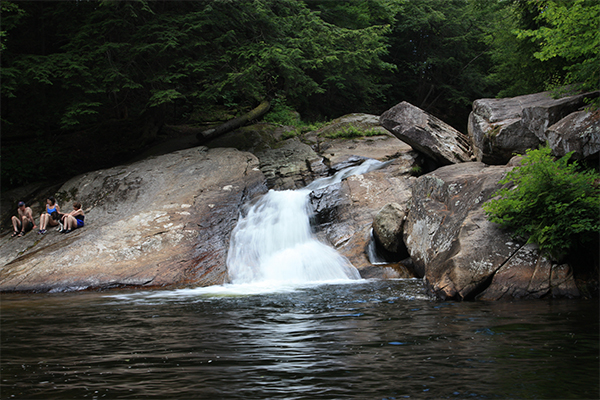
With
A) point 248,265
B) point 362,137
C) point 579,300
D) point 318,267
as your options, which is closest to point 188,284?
point 248,265

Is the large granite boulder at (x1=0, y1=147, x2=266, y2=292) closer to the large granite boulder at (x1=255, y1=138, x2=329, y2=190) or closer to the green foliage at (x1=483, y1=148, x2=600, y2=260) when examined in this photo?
the large granite boulder at (x1=255, y1=138, x2=329, y2=190)

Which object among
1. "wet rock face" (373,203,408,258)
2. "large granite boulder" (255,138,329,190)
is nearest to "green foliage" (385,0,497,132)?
"large granite boulder" (255,138,329,190)

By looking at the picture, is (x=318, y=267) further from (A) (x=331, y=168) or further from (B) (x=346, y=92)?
(B) (x=346, y=92)

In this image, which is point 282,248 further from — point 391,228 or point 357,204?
point 391,228

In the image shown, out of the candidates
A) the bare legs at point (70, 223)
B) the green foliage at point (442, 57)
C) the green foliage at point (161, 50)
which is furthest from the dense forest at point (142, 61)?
the green foliage at point (442, 57)

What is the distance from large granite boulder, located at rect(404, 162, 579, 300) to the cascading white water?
7.05ft

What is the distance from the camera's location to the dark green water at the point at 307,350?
12.4 feet

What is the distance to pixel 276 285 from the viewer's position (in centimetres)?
1010

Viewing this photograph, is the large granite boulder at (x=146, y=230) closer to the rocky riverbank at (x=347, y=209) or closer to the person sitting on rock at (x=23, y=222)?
the rocky riverbank at (x=347, y=209)

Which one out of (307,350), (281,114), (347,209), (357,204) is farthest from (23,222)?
(281,114)

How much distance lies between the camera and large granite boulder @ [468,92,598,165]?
31.9 ft

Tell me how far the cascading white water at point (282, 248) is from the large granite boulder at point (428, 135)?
1.94 metres

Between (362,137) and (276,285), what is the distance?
9923 millimetres

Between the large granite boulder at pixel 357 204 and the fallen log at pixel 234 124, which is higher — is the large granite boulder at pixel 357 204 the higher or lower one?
the lower one
